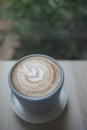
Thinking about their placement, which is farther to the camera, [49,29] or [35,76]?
[49,29]

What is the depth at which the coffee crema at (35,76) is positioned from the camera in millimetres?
464

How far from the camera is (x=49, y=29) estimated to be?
103 centimetres

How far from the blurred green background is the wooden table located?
1.26 feet

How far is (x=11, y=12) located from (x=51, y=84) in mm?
674

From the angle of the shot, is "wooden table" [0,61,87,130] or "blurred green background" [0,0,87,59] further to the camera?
"blurred green background" [0,0,87,59]

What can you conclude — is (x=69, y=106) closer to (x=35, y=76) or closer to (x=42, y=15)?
(x=35, y=76)

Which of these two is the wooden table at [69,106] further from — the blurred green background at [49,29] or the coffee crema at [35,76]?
the blurred green background at [49,29]

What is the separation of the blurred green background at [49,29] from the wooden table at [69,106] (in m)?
0.38

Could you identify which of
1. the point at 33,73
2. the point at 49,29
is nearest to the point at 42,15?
the point at 49,29

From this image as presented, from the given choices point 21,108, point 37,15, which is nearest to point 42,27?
point 37,15

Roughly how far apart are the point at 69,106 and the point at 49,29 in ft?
1.86

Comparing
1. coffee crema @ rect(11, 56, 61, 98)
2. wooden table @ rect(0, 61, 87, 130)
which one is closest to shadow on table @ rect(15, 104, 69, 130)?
wooden table @ rect(0, 61, 87, 130)

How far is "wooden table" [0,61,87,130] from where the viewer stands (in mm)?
510

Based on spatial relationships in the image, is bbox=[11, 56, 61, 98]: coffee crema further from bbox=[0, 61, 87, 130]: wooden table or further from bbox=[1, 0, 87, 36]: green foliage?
bbox=[1, 0, 87, 36]: green foliage
